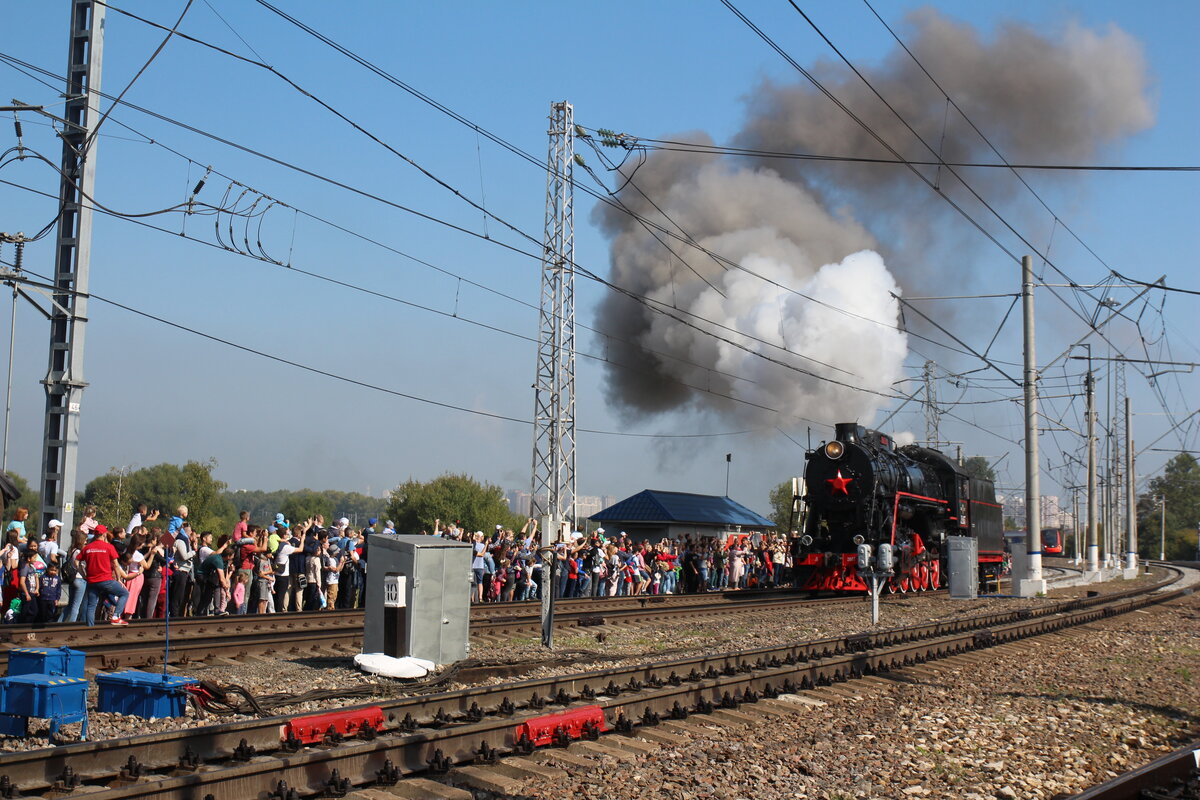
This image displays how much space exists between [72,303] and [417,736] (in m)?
10.8

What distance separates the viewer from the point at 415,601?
1009 centimetres

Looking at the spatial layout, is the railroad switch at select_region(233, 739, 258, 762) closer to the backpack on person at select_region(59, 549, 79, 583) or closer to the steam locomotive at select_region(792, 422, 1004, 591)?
the backpack on person at select_region(59, 549, 79, 583)

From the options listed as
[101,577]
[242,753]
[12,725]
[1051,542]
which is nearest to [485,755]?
[242,753]

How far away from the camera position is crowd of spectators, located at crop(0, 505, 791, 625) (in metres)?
12.5

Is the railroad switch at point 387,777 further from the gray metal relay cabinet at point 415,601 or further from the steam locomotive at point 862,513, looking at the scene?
the steam locomotive at point 862,513

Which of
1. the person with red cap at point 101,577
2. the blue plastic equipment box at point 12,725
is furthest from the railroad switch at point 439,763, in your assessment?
the person with red cap at point 101,577

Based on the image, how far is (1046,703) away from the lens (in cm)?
953

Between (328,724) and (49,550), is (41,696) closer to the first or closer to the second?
(328,724)

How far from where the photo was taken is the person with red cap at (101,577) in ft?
38.6

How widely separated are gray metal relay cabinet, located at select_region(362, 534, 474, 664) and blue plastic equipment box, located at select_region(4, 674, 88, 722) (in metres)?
3.65

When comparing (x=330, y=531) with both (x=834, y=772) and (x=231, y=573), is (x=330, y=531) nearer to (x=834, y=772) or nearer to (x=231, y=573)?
(x=231, y=573)

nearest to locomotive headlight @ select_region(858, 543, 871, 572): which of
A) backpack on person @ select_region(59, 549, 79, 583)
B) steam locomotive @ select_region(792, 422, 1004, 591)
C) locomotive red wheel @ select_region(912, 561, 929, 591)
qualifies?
steam locomotive @ select_region(792, 422, 1004, 591)

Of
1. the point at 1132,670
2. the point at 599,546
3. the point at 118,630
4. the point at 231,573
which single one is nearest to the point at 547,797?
the point at 118,630

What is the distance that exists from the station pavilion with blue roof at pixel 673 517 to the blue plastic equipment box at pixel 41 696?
33.8 m
